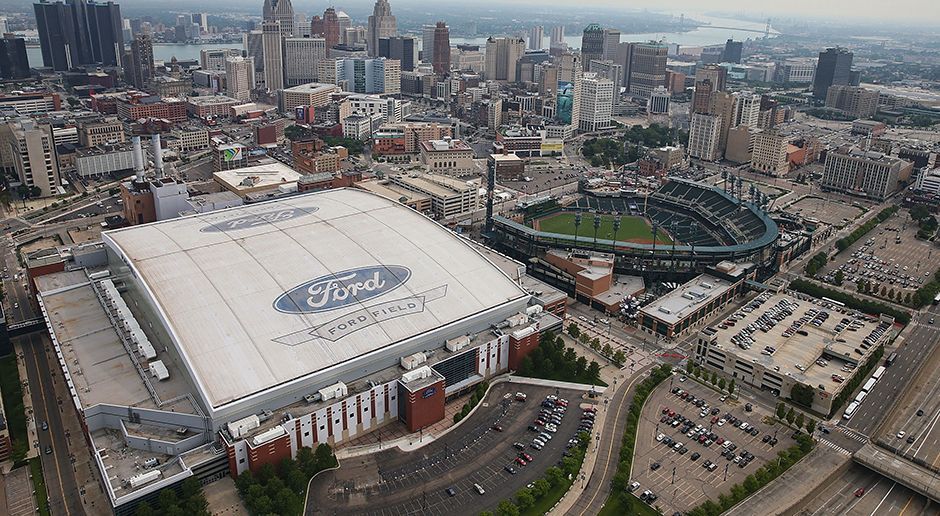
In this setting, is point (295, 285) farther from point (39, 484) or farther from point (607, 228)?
point (607, 228)

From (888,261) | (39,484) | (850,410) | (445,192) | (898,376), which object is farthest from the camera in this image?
(445,192)

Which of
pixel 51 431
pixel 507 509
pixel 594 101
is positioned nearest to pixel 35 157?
pixel 51 431

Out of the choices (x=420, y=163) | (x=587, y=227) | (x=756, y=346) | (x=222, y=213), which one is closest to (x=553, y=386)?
(x=756, y=346)

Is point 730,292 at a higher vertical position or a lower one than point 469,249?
lower

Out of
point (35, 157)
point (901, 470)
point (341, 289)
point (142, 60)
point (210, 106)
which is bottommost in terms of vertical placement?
point (901, 470)

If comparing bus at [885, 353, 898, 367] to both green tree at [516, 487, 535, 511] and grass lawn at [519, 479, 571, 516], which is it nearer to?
grass lawn at [519, 479, 571, 516]

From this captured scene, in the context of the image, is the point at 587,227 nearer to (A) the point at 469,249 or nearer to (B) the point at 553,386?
(A) the point at 469,249

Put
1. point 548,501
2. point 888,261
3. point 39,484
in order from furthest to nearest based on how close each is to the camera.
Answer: point 888,261 < point 39,484 < point 548,501
